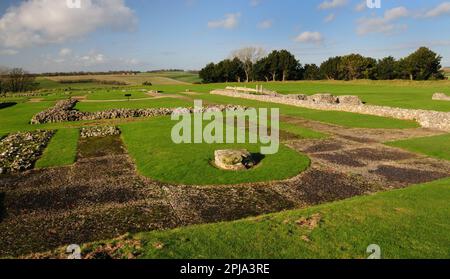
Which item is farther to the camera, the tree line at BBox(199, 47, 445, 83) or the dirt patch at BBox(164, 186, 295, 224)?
the tree line at BBox(199, 47, 445, 83)

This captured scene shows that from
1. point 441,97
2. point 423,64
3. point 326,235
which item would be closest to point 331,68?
point 423,64

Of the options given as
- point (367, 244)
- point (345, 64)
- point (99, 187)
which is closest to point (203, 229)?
point (367, 244)

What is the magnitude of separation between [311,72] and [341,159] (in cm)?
10264

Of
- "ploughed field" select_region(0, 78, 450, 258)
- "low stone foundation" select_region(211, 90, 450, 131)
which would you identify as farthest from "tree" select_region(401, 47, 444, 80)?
"ploughed field" select_region(0, 78, 450, 258)

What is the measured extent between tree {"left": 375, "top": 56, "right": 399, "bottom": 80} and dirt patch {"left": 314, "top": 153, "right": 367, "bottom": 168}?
89.6 meters

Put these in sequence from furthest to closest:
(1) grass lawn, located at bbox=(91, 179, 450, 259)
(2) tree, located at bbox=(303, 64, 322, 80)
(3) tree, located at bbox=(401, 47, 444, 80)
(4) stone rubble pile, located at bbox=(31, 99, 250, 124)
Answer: (2) tree, located at bbox=(303, 64, 322, 80) < (3) tree, located at bbox=(401, 47, 444, 80) < (4) stone rubble pile, located at bbox=(31, 99, 250, 124) < (1) grass lawn, located at bbox=(91, 179, 450, 259)

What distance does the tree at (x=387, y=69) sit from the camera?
97.3m

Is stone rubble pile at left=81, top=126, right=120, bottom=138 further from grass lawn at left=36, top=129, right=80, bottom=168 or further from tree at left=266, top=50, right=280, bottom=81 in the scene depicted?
tree at left=266, top=50, right=280, bottom=81

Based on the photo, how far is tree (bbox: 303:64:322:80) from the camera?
4506 inches

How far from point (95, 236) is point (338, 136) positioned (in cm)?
1918

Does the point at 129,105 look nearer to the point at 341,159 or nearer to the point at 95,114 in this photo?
the point at 95,114

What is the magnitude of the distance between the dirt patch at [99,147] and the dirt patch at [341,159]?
12.2 m

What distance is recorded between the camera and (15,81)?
374 feet
